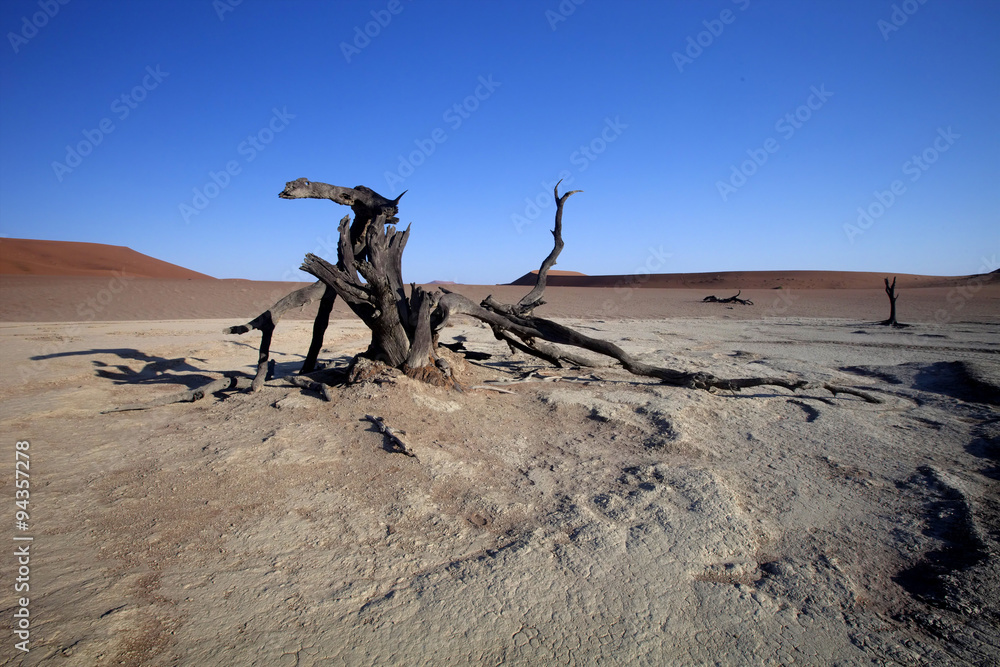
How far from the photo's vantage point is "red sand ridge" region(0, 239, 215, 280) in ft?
135

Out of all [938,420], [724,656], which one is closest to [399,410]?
[724,656]

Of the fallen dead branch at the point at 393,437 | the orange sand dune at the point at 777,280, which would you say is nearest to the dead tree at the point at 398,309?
the fallen dead branch at the point at 393,437

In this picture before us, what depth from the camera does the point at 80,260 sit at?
49031 millimetres

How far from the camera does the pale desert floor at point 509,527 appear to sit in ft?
6.37

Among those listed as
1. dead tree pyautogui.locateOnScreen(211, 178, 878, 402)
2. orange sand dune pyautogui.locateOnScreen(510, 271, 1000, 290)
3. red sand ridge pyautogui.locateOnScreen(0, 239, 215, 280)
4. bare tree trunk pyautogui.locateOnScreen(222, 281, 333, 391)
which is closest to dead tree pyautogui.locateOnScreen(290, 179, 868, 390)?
dead tree pyautogui.locateOnScreen(211, 178, 878, 402)

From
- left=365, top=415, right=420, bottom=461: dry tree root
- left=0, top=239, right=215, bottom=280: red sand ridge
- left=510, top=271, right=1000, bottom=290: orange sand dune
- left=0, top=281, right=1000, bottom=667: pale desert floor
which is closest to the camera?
left=0, top=281, right=1000, bottom=667: pale desert floor

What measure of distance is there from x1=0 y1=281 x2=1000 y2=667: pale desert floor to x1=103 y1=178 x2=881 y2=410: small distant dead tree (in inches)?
13.7

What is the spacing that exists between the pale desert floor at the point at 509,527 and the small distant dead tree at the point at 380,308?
35 cm

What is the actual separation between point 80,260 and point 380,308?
60.2 metres

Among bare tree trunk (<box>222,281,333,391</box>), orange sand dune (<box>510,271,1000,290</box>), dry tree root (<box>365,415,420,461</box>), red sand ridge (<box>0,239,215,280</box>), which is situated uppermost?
red sand ridge (<box>0,239,215,280</box>)

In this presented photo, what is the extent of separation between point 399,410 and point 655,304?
70.1ft

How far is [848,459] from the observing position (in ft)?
12.2

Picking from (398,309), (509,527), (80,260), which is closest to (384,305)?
(398,309)

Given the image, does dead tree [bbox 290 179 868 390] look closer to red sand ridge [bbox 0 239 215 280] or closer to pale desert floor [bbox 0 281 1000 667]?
pale desert floor [bbox 0 281 1000 667]
